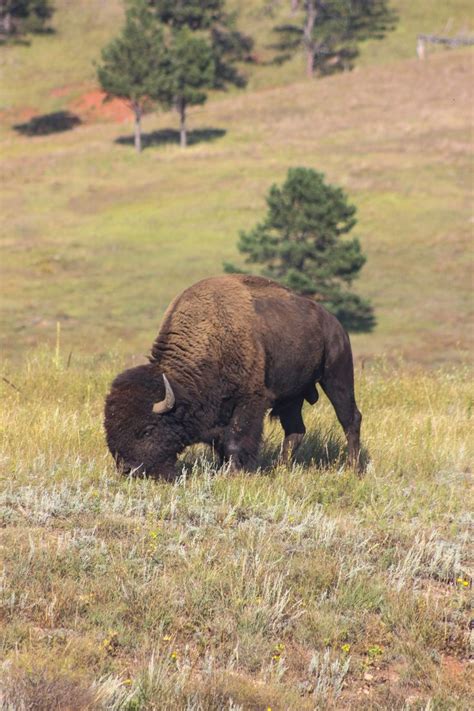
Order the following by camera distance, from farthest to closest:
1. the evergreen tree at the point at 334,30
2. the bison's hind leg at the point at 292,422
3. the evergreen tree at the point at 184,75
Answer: the evergreen tree at the point at 334,30, the evergreen tree at the point at 184,75, the bison's hind leg at the point at 292,422

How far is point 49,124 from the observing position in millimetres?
66875

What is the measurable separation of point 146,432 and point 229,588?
2.33m

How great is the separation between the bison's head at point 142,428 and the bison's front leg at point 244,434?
0.44 metres

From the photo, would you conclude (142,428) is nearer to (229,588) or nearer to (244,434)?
(244,434)

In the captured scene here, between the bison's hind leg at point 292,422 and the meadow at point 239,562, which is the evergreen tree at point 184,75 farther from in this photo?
the bison's hind leg at point 292,422

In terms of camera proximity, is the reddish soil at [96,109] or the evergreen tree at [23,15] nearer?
the reddish soil at [96,109]

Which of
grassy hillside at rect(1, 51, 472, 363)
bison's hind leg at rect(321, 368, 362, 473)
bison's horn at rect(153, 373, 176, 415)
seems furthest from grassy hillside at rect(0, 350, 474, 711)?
grassy hillside at rect(1, 51, 472, 363)

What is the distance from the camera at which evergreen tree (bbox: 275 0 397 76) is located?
238 feet

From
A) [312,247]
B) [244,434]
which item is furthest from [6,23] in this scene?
[244,434]

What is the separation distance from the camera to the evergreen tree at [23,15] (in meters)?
75.2

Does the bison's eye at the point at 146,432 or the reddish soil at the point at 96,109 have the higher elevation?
the bison's eye at the point at 146,432

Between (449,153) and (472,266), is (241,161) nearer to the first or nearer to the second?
(449,153)

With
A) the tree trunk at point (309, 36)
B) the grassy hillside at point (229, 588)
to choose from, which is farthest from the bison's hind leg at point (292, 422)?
the tree trunk at point (309, 36)

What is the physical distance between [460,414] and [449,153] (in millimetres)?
41094
